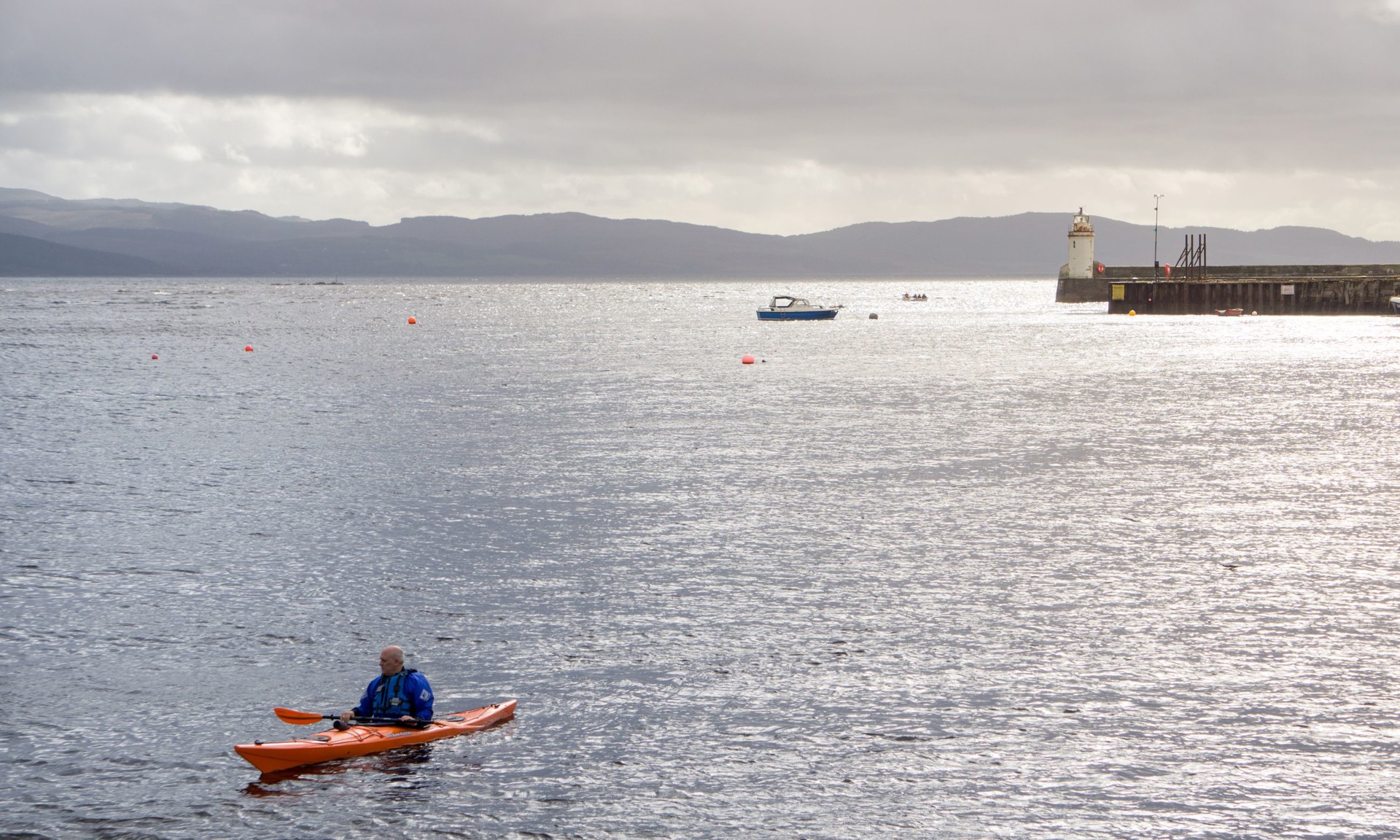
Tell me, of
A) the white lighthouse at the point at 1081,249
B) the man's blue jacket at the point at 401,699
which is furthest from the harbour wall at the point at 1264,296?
the man's blue jacket at the point at 401,699

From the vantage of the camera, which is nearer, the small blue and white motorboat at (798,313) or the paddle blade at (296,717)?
the paddle blade at (296,717)

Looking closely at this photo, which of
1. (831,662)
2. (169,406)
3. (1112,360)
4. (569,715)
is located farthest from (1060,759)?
(1112,360)

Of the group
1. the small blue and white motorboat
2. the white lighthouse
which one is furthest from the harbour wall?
the small blue and white motorboat

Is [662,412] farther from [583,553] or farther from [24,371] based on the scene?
[24,371]

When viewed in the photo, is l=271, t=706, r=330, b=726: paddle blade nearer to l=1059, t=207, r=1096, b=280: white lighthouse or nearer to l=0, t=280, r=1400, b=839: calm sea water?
l=0, t=280, r=1400, b=839: calm sea water

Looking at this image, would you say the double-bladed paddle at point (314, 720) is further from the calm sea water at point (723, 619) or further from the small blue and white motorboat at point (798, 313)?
the small blue and white motorboat at point (798, 313)

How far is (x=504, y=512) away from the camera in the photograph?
33219 mm

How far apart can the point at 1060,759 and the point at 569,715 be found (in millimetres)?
6627

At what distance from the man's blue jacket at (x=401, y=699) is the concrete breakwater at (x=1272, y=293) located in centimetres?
12730

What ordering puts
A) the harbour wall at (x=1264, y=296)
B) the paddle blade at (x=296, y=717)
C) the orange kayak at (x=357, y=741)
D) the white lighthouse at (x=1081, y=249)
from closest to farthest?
the orange kayak at (x=357, y=741), the paddle blade at (x=296, y=717), the harbour wall at (x=1264, y=296), the white lighthouse at (x=1081, y=249)

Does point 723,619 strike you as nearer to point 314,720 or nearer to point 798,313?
point 314,720

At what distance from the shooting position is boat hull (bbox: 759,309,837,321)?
148750 mm

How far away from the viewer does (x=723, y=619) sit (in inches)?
914

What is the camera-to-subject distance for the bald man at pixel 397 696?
17938 millimetres
